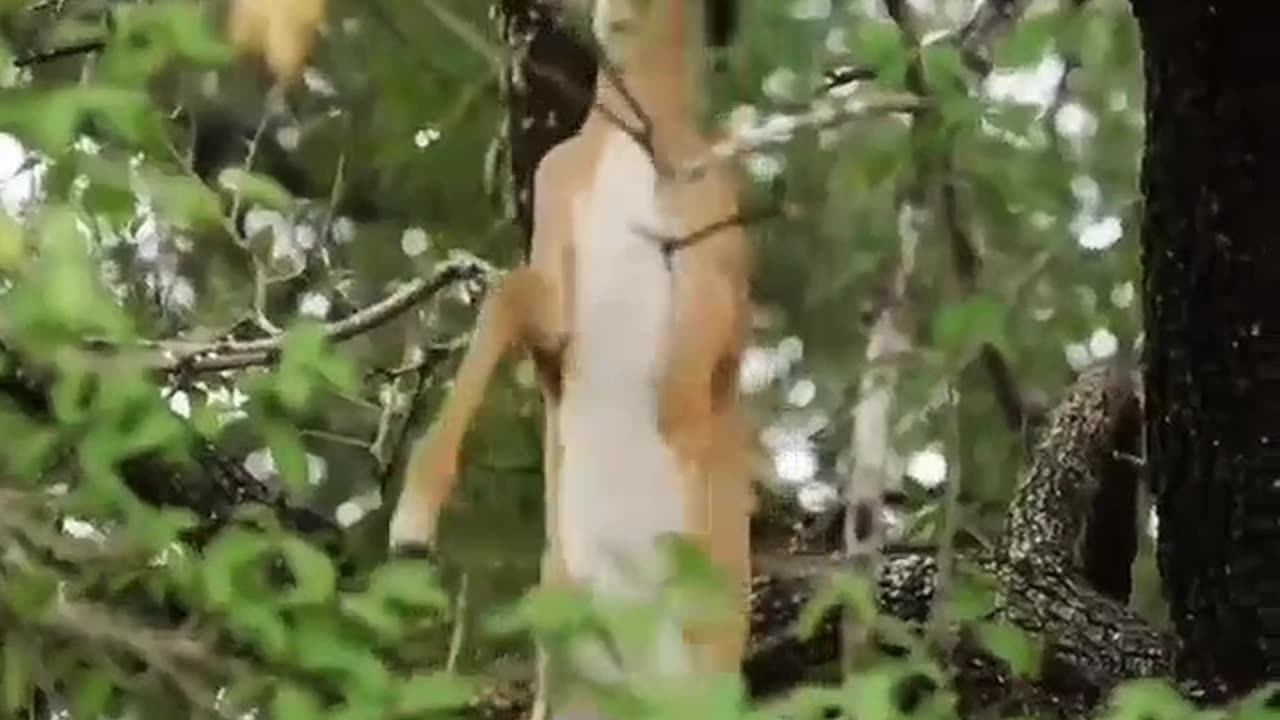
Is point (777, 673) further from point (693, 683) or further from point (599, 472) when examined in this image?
point (693, 683)

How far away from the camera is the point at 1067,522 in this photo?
4.38 feet

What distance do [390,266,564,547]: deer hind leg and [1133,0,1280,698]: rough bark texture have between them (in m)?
0.30

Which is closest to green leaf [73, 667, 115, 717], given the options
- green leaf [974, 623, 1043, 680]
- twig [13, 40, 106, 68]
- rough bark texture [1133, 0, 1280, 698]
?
twig [13, 40, 106, 68]

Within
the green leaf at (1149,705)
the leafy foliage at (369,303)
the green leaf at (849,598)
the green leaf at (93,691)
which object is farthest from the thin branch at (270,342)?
the green leaf at (1149,705)

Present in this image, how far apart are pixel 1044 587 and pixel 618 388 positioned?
0.45 metres

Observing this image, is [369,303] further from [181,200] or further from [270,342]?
[181,200]

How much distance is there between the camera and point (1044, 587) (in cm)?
123

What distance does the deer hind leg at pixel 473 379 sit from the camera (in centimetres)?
87

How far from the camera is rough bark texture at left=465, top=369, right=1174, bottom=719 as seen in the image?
1.06 metres

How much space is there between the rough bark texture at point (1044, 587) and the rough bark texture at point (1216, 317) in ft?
0.40

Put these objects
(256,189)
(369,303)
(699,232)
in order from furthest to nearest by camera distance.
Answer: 1. (369,303)
2. (699,232)
3. (256,189)

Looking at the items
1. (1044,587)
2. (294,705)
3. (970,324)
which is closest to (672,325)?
(970,324)

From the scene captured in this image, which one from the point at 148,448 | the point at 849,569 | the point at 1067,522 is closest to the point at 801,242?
the point at 849,569

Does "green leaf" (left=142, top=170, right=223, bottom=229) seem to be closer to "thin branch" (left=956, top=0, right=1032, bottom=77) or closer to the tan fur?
the tan fur
